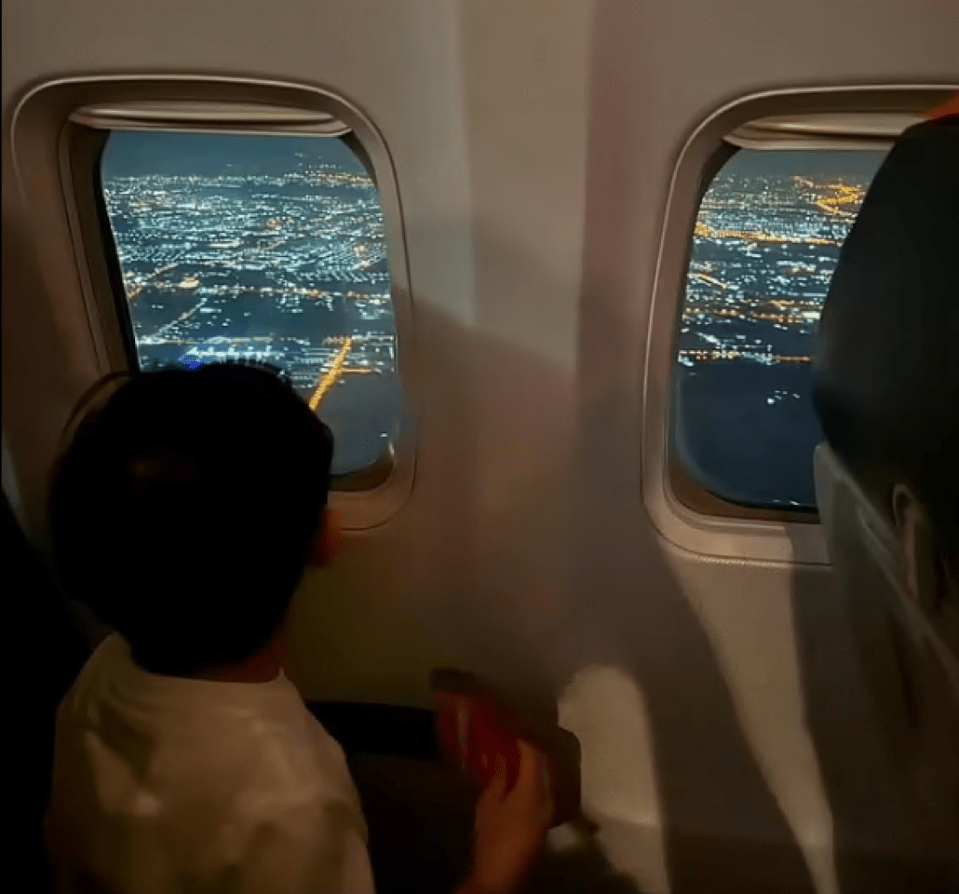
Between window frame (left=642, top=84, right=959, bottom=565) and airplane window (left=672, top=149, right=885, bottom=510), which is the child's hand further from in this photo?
airplane window (left=672, top=149, right=885, bottom=510)

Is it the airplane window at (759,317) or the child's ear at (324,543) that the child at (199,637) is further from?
the airplane window at (759,317)

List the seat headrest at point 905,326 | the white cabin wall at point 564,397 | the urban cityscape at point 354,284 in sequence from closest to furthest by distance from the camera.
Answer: the seat headrest at point 905,326 < the white cabin wall at point 564,397 < the urban cityscape at point 354,284

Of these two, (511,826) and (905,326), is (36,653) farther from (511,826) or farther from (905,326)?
(905,326)

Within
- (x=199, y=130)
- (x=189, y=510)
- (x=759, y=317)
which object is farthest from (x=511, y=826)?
(x=199, y=130)

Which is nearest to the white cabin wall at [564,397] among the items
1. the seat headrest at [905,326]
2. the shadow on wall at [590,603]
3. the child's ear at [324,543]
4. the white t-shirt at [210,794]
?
the shadow on wall at [590,603]

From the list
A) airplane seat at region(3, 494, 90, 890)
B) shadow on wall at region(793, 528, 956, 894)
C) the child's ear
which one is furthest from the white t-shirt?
shadow on wall at region(793, 528, 956, 894)
